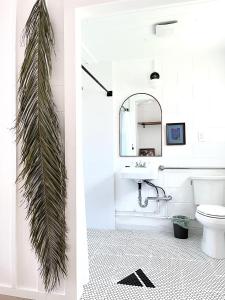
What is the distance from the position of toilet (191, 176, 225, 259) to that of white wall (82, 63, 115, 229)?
1148 millimetres

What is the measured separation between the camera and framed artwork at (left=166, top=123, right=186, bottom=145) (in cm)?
288

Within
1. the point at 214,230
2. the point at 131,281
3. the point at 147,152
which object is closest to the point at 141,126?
the point at 147,152

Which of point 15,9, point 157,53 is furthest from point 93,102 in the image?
point 15,9

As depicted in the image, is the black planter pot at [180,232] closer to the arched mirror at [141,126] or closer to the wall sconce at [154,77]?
the arched mirror at [141,126]

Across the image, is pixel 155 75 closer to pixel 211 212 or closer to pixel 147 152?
pixel 147 152

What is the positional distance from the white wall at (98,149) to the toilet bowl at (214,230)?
4.09ft

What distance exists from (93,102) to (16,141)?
176cm

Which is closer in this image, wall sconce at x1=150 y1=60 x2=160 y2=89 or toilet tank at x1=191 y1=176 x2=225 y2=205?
toilet tank at x1=191 y1=176 x2=225 y2=205

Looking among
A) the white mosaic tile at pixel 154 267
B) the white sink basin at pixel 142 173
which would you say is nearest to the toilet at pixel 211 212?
the white mosaic tile at pixel 154 267

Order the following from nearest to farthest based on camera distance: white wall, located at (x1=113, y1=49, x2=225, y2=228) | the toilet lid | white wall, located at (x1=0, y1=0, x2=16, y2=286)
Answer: white wall, located at (x1=0, y1=0, x2=16, y2=286) → the toilet lid → white wall, located at (x1=113, y1=49, x2=225, y2=228)

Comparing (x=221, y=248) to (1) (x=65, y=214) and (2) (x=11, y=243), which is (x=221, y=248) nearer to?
(1) (x=65, y=214)

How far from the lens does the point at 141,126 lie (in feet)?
9.91

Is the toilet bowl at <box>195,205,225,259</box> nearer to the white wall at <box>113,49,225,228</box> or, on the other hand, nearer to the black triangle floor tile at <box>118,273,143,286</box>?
the white wall at <box>113,49,225,228</box>

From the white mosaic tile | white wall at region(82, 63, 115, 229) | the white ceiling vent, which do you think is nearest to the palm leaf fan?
the white mosaic tile
